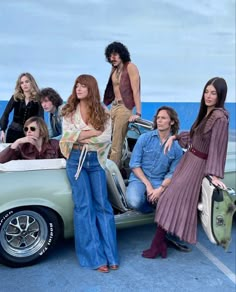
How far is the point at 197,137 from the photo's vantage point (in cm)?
282

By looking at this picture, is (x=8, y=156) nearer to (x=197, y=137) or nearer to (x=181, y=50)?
(x=197, y=137)

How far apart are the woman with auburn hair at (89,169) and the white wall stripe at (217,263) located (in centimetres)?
88

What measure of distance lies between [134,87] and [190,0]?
11.9 ft

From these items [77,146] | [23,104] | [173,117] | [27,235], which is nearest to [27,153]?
[77,146]

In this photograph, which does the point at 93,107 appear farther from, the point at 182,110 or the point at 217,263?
the point at 182,110

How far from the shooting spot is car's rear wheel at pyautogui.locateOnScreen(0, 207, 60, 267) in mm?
2746

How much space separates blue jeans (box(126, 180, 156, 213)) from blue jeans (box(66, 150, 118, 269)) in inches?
9.4

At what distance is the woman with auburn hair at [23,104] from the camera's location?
3.74 metres

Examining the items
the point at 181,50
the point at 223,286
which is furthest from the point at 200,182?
the point at 181,50

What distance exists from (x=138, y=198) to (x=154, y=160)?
1.25ft

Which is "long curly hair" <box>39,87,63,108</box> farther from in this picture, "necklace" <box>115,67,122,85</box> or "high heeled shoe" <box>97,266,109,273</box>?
"high heeled shoe" <box>97,266,109,273</box>

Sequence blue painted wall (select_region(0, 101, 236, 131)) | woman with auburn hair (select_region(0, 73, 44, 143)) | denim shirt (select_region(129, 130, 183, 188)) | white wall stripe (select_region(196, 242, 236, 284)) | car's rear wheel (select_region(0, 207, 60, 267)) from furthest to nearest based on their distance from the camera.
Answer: blue painted wall (select_region(0, 101, 236, 131)) → woman with auburn hair (select_region(0, 73, 44, 143)) → denim shirt (select_region(129, 130, 183, 188)) → white wall stripe (select_region(196, 242, 236, 284)) → car's rear wheel (select_region(0, 207, 60, 267))

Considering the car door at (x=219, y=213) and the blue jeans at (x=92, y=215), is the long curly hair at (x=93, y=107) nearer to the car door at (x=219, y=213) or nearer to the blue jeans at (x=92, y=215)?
the blue jeans at (x=92, y=215)

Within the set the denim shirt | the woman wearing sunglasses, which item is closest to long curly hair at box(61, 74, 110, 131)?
the woman wearing sunglasses
